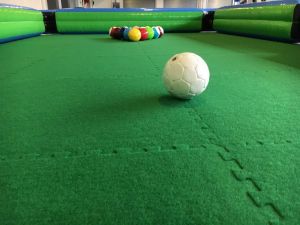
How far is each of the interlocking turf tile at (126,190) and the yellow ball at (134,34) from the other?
3836 mm

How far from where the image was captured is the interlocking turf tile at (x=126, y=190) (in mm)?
682

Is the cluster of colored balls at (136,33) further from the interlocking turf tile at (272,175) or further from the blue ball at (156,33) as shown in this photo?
the interlocking turf tile at (272,175)

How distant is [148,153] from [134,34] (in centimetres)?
384

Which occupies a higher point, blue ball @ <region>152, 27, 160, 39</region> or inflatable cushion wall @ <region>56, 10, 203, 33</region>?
inflatable cushion wall @ <region>56, 10, 203, 33</region>

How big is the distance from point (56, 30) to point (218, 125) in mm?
6164

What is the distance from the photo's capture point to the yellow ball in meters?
4.52

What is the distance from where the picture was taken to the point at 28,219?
2.22 ft

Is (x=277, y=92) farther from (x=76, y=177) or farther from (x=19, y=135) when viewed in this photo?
(x=19, y=135)

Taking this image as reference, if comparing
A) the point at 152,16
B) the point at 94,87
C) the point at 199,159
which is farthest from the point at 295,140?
the point at 152,16

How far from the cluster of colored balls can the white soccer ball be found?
321 cm

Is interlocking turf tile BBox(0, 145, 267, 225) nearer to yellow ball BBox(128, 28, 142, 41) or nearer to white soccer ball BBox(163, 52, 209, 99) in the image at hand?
white soccer ball BBox(163, 52, 209, 99)

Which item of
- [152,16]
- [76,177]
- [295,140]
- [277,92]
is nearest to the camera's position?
[76,177]

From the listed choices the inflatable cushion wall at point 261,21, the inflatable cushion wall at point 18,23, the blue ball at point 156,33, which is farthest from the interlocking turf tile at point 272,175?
the inflatable cushion wall at point 18,23

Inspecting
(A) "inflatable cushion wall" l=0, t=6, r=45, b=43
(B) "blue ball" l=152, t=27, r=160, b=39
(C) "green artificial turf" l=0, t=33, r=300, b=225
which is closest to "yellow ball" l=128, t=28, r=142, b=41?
(B) "blue ball" l=152, t=27, r=160, b=39
